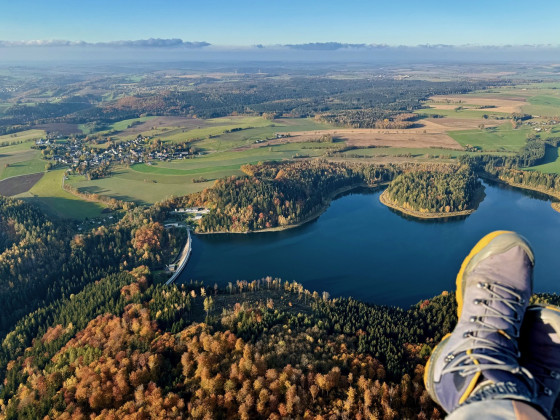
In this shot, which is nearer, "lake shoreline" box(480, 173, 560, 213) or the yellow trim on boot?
the yellow trim on boot

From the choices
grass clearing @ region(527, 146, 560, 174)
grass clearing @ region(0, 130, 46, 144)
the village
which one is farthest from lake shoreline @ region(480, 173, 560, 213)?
grass clearing @ region(0, 130, 46, 144)

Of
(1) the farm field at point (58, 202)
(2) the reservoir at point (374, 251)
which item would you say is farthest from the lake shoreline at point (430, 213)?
(1) the farm field at point (58, 202)

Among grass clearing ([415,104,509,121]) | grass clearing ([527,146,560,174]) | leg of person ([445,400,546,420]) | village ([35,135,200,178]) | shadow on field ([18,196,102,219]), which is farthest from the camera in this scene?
grass clearing ([415,104,509,121])

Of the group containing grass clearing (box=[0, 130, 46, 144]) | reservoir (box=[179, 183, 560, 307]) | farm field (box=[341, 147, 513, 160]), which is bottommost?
reservoir (box=[179, 183, 560, 307])

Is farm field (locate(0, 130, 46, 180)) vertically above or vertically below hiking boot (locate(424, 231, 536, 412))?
below

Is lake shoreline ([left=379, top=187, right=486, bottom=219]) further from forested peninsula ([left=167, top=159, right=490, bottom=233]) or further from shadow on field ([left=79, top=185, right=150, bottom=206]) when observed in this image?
shadow on field ([left=79, top=185, right=150, bottom=206])

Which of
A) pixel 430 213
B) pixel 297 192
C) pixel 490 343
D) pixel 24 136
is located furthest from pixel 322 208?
pixel 24 136

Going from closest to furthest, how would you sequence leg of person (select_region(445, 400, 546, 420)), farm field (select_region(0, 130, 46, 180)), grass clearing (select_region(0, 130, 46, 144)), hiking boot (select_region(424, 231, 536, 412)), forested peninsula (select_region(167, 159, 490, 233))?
1. leg of person (select_region(445, 400, 546, 420))
2. hiking boot (select_region(424, 231, 536, 412))
3. forested peninsula (select_region(167, 159, 490, 233))
4. farm field (select_region(0, 130, 46, 180))
5. grass clearing (select_region(0, 130, 46, 144))
